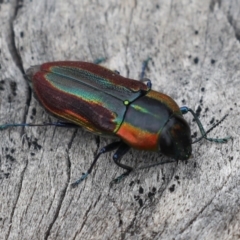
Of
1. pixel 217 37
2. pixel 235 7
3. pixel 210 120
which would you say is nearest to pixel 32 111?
pixel 210 120

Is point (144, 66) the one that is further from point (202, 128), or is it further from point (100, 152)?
point (100, 152)

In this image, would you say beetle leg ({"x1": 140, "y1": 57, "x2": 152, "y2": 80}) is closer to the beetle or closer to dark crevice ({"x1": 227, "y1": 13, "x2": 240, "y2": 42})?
the beetle

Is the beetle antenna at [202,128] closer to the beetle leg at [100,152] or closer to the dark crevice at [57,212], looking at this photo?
the beetle leg at [100,152]

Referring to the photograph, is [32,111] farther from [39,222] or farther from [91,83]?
[39,222]

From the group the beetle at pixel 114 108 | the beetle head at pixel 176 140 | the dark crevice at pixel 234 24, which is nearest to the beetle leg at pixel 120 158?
the beetle at pixel 114 108

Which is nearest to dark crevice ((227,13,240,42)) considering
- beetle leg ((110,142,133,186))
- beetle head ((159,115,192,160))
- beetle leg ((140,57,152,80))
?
beetle leg ((140,57,152,80))

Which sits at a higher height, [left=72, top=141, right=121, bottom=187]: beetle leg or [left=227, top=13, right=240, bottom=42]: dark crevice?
[left=227, top=13, right=240, bottom=42]: dark crevice

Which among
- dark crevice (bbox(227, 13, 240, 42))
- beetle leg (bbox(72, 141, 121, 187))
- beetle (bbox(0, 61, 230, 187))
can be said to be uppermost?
dark crevice (bbox(227, 13, 240, 42))
